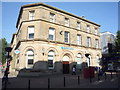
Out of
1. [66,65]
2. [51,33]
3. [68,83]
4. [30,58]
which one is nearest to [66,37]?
[51,33]

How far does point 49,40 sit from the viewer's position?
20375mm

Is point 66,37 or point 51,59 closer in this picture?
point 51,59

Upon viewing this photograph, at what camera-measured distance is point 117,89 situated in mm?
9188

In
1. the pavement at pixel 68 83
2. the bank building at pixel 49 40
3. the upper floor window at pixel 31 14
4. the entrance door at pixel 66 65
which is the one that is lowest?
the pavement at pixel 68 83

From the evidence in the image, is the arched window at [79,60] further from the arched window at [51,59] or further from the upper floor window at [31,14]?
the upper floor window at [31,14]

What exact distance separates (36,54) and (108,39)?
112 ft

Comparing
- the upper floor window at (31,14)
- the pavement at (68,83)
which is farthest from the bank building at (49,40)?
the pavement at (68,83)

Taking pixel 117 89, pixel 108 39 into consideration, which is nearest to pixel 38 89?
pixel 117 89

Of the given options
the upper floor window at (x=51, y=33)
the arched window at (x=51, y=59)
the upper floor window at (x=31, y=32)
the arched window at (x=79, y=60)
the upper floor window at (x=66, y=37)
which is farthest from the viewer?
the arched window at (x=79, y=60)

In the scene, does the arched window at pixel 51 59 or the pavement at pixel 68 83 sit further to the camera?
the arched window at pixel 51 59

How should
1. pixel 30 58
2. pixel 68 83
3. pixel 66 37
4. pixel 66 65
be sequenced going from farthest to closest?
pixel 66 37 < pixel 66 65 < pixel 30 58 < pixel 68 83

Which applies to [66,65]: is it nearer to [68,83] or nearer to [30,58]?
[30,58]

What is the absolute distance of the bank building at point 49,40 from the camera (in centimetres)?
1934

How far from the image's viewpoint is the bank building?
19.3 meters
